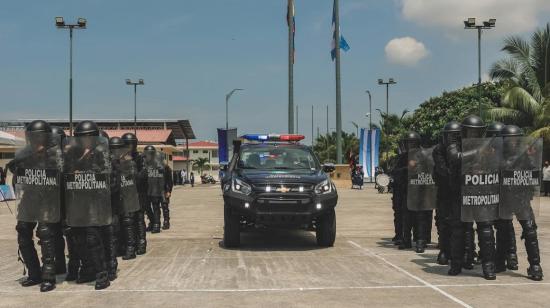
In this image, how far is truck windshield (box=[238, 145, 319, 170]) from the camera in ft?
34.3

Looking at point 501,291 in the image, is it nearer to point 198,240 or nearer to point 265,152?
point 265,152

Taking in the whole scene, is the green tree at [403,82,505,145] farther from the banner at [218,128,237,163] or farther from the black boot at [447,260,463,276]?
the black boot at [447,260,463,276]

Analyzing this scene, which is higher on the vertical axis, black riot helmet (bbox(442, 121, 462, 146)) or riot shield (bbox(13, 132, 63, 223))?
black riot helmet (bbox(442, 121, 462, 146))

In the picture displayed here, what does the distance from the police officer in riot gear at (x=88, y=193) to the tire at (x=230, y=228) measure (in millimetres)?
3088

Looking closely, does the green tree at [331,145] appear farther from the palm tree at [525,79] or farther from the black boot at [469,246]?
the black boot at [469,246]

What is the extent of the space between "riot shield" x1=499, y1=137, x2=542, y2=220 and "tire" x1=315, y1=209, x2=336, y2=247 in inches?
127

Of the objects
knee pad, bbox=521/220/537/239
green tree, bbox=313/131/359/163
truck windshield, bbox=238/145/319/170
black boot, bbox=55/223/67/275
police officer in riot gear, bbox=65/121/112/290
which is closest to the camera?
police officer in riot gear, bbox=65/121/112/290

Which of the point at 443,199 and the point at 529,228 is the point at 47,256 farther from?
the point at 529,228

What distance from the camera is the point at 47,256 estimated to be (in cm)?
Result: 666

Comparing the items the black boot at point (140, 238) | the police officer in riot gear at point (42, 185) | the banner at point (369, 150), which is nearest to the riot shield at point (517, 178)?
the police officer in riot gear at point (42, 185)

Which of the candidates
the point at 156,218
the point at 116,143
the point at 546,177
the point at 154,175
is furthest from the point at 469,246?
the point at 546,177

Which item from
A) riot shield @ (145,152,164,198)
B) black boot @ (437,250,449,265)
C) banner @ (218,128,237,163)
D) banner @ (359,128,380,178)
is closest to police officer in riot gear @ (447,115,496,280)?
black boot @ (437,250,449,265)

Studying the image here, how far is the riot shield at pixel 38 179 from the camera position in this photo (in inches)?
261

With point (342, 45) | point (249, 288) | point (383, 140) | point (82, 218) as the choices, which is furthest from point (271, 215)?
point (383, 140)
